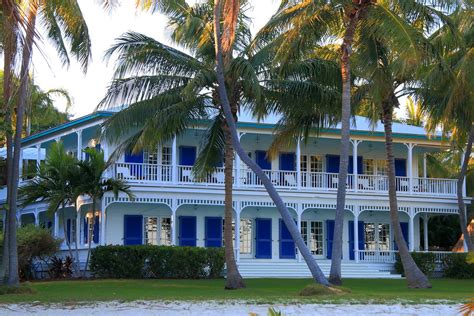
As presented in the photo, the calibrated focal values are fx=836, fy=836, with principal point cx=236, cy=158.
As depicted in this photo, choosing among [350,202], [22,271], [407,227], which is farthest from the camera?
[407,227]

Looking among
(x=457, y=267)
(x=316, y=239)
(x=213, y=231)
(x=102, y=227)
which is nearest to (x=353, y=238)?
(x=316, y=239)

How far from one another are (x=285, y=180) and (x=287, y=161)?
160 cm

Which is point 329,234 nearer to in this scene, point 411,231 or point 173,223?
point 411,231

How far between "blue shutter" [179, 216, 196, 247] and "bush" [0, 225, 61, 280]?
18.2 ft

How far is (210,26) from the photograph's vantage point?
22.3 metres

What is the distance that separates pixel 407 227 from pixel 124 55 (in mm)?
17774

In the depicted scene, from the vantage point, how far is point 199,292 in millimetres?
20547

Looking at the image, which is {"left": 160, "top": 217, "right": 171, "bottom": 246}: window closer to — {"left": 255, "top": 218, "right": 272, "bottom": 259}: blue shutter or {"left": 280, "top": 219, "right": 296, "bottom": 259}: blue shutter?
{"left": 255, "top": 218, "right": 272, "bottom": 259}: blue shutter

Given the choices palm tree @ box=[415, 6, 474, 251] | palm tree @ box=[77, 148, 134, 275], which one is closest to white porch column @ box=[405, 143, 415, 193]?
palm tree @ box=[415, 6, 474, 251]

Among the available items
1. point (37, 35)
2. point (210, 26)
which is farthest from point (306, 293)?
point (37, 35)

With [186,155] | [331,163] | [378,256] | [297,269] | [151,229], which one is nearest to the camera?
[297,269]

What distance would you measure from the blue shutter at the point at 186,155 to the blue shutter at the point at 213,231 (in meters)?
A: 2.24

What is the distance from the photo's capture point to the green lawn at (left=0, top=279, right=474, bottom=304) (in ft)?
59.1

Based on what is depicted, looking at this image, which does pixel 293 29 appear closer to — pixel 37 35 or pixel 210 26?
pixel 210 26
